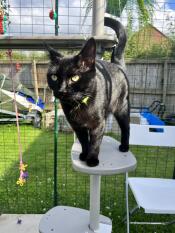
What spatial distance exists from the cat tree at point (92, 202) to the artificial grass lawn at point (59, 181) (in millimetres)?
473

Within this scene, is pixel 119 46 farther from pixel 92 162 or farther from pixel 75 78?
pixel 92 162

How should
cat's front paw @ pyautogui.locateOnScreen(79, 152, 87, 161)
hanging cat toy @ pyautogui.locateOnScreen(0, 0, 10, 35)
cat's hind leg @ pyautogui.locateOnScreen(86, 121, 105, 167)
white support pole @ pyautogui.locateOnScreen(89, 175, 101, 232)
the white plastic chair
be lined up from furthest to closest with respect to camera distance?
hanging cat toy @ pyautogui.locateOnScreen(0, 0, 10, 35), the white plastic chair, white support pole @ pyautogui.locateOnScreen(89, 175, 101, 232), cat's front paw @ pyautogui.locateOnScreen(79, 152, 87, 161), cat's hind leg @ pyautogui.locateOnScreen(86, 121, 105, 167)

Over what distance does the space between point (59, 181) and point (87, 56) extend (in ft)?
6.12

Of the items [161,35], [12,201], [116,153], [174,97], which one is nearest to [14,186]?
[12,201]

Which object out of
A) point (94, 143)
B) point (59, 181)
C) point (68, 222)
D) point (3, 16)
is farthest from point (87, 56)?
point (59, 181)

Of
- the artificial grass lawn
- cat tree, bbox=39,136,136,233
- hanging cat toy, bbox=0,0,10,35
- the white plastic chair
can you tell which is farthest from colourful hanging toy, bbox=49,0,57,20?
the artificial grass lawn

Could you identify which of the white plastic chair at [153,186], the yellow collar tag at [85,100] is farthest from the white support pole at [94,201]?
the yellow collar tag at [85,100]

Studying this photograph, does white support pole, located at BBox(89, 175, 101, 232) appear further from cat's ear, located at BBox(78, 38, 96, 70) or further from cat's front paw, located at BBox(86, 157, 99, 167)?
cat's ear, located at BBox(78, 38, 96, 70)

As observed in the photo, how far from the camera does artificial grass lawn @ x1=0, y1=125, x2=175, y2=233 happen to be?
2.30 m

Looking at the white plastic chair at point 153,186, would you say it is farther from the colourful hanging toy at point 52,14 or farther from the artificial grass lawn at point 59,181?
the colourful hanging toy at point 52,14

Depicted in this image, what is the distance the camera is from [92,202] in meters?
1.55

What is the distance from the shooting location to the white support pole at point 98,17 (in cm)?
158

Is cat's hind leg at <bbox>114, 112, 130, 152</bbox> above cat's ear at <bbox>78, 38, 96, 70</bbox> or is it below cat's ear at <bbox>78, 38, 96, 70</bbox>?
below

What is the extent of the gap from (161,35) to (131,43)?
360 mm
